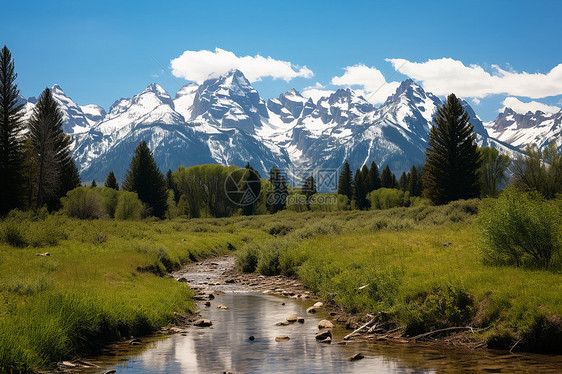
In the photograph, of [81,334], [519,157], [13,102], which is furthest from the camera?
[519,157]

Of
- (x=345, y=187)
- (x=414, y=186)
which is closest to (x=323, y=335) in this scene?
(x=345, y=187)

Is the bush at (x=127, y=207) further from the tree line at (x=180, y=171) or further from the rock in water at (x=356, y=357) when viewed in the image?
the rock in water at (x=356, y=357)

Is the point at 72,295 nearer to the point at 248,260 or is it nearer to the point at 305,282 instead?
the point at 305,282

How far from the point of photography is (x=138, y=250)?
90.6 ft

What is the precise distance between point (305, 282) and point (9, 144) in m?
42.5

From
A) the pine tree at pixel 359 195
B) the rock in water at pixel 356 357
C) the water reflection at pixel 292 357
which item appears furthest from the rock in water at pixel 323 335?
the pine tree at pixel 359 195

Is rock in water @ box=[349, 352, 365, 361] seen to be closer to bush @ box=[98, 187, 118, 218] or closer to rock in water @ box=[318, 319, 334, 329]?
rock in water @ box=[318, 319, 334, 329]

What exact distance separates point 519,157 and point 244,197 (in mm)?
64707

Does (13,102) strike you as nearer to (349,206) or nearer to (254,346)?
(254,346)

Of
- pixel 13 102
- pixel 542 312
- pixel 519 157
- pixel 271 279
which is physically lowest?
pixel 271 279

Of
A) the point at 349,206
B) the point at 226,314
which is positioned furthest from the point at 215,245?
the point at 349,206

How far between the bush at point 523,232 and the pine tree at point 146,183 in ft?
236

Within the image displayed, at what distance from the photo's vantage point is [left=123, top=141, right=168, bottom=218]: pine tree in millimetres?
81812

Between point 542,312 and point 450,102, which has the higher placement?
point 450,102
